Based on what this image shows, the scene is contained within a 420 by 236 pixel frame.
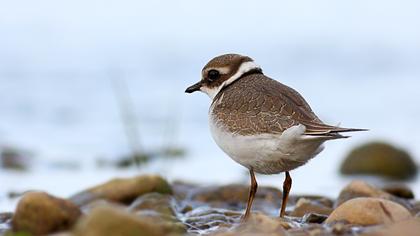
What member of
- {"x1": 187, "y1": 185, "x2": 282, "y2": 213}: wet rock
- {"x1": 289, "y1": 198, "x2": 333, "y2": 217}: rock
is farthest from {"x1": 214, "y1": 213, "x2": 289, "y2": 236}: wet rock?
{"x1": 187, "y1": 185, "x2": 282, "y2": 213}: wet rock

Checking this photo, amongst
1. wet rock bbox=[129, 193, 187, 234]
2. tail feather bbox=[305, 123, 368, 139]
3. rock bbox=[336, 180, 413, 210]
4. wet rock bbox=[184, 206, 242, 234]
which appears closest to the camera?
tail feather bbox=[305, 123, 368, 139]

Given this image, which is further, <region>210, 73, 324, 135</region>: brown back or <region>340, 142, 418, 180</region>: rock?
<region>340, 142, 418, 180</region>: rock

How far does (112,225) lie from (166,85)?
10812 millimetres

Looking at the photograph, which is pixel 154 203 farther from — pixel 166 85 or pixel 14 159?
pixel 166 85

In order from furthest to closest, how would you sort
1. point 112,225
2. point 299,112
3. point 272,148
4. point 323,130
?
point 299,112
point 272,148
point 323,130
point 112,225

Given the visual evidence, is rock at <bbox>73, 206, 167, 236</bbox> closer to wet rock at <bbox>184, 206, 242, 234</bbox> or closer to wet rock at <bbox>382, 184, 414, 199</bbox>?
wet rock at <bbox>184, 206, 242, 234</bbox>

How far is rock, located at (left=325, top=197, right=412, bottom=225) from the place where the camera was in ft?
19.3

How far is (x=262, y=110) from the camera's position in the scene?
6.44 metres

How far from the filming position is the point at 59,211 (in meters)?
5.41

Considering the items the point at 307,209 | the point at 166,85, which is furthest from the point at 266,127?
the point at 166,85

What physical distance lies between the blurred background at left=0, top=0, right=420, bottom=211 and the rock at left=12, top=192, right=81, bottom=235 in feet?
9.83

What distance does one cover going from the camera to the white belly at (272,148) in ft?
20.1

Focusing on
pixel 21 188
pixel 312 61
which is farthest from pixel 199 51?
pixel 21 188

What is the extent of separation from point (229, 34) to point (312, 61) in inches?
69.2
